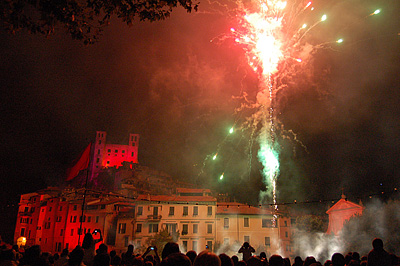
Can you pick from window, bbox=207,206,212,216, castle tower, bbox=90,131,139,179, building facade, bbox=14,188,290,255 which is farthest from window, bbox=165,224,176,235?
castle tower, bbox=90,131,139,179

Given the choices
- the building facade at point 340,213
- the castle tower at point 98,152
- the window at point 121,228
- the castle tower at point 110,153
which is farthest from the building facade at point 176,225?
the castle tower at point 110,153

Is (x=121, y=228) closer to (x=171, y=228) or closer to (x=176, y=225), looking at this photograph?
(x=171, y=228)

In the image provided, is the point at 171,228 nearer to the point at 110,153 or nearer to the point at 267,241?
the point at 267,241

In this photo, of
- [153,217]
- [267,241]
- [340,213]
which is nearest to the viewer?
[153,217]

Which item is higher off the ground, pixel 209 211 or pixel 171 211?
pixel 209 211

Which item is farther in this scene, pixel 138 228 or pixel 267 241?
pixel 267 241

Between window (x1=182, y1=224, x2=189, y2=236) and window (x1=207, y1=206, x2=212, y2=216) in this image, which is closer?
window (x1=182, y1=224, x2=189, y2=236)

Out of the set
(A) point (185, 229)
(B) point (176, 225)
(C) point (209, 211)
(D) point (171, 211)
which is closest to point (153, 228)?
(B) point (176, 225)

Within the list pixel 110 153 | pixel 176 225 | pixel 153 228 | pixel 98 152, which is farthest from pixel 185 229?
pixel 98 152

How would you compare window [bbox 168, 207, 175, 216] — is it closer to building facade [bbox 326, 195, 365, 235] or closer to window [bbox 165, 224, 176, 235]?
window [bbox 165, 224, 176, 235]

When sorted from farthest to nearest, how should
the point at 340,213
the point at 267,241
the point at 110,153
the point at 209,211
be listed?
the point at 110,153, the point at 340,213, the point at 209,211, the point at 267,241

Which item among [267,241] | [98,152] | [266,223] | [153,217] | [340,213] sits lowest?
[267,241]

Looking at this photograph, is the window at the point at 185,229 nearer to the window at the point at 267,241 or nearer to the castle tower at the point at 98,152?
the window at the point at 267,241

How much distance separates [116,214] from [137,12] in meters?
40.1
